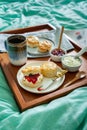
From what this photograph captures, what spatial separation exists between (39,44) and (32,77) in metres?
0.20

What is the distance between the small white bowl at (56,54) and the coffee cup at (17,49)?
10 centimetres

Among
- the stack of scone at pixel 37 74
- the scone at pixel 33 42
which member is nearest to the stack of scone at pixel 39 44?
the scone at pixel 33 42

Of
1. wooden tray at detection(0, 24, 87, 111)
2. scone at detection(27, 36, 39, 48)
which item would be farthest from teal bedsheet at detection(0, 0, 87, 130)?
scone at detection(27, 36, 39, 48)

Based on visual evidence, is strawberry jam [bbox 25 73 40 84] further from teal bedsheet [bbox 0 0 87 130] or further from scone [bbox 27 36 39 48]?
scone [bbox 27 36 39 48]

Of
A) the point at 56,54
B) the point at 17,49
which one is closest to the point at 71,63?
the point at 56,54

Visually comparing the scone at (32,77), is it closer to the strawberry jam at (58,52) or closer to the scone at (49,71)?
the scone at (49,71)

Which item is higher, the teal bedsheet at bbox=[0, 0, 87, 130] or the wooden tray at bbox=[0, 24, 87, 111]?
the teal bedsheet at bbox=[0, 0, 87, 130]

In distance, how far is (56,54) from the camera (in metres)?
0.67

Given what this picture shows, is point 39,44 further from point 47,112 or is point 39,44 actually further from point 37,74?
point 47,112

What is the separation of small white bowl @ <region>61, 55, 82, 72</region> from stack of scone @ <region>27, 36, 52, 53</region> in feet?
0.29

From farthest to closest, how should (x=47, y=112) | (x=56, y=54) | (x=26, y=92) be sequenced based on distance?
(x=56, y=54) < (x=26, y=92) < (x=47, y=112)

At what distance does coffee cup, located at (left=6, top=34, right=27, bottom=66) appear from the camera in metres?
0.61

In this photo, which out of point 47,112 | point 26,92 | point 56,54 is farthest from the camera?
point 56,54

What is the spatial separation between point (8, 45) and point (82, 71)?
243mm
